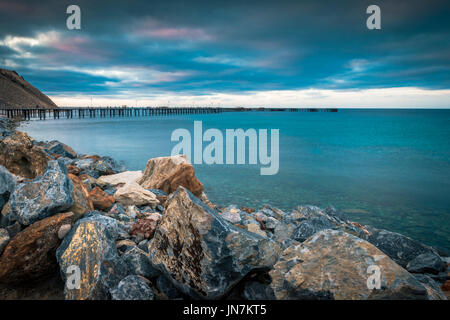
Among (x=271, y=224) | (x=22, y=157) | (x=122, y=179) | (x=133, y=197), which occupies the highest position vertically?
(x=22, y=157)

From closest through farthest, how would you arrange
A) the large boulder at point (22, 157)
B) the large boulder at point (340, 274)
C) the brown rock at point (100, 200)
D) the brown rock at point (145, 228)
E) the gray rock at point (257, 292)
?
the large boulder at point (340, 274)
the gray rock at point (257, 292)
the brown rock at point (145, 228)
the brown rock at point (100, 200)
the large boulder at point (22, 157)

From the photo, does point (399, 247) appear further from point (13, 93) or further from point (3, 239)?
point (13, 93)

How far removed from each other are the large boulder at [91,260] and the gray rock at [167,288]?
0.47 metres

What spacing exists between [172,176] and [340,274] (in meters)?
→ 7.35

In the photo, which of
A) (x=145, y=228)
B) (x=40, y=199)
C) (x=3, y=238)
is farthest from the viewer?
(x=145, y=228)

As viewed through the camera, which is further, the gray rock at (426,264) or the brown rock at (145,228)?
the gray rock at (426,264)

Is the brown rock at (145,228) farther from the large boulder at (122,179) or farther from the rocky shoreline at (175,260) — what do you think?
the large boulder at (122,179)

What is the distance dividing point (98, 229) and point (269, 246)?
2248 mm

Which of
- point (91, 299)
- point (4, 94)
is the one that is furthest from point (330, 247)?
point (4, 94)

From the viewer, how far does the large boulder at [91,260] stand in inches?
128

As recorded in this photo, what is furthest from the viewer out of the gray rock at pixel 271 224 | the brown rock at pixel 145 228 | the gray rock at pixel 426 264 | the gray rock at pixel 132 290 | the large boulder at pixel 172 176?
the large boulder at pixel 172 176

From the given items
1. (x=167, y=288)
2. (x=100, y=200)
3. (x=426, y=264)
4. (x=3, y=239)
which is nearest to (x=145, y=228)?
(x=167, y=288)

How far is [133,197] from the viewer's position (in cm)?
685

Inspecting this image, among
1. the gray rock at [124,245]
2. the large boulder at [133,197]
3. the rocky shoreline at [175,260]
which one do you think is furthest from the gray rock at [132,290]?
the large boulder at [133,197]
